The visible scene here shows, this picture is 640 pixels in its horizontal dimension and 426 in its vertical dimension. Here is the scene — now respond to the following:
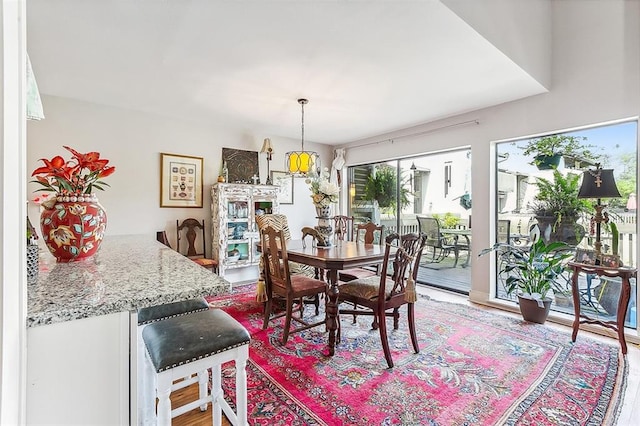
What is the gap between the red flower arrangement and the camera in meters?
1.17

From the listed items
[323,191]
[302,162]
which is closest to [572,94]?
[323,191]

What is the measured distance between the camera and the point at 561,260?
3002 mm

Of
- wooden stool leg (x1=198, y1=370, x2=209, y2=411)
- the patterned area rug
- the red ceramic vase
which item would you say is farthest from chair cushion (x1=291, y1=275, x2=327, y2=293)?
the red ceramic vase

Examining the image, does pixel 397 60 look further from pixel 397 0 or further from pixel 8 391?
pixel 8 391

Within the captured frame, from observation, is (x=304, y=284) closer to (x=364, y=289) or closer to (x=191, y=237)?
(x=364, y=289)

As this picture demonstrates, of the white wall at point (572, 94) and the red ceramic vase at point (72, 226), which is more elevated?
the white wall at point (572, 94)

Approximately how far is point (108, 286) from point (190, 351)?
16.6 inches

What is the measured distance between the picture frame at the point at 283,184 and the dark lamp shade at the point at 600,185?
386 cm

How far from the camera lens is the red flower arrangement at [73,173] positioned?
117cm

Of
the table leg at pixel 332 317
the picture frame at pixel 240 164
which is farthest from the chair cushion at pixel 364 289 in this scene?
the picture frame at pixel 240 164

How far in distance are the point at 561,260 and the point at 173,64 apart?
13.5 ft

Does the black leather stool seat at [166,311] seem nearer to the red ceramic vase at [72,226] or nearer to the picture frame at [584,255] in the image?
the red ceramic vase at [72,226]

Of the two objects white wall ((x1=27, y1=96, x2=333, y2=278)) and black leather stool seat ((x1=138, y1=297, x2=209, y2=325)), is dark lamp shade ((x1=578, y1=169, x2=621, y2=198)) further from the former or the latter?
white wall ((x1=27, y1=96, x2=333, y2=278))

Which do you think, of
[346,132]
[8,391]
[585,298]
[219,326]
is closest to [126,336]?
[8,391]
